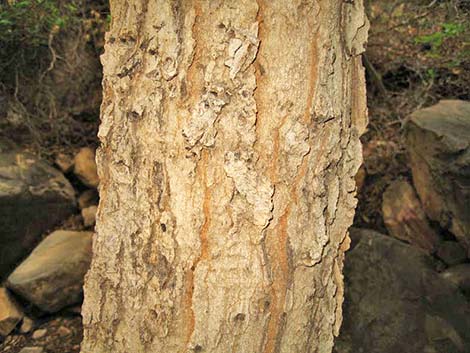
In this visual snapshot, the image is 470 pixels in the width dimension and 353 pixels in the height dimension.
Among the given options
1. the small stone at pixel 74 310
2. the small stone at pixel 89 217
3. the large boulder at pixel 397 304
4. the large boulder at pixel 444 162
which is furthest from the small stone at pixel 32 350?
the large boulder at pixel 444 162

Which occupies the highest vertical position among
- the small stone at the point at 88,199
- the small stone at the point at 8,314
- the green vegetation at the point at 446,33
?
the green vegetation at the point at 446,33

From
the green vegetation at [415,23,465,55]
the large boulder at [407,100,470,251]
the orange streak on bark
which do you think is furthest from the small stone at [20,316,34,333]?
the green vegetation at [415,23,465,55]

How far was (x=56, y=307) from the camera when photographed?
2229mm

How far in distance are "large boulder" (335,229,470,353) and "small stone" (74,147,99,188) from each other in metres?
1.86

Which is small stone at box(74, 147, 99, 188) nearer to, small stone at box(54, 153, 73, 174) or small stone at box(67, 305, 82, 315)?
small stone at box(54, 153, 73, 174)

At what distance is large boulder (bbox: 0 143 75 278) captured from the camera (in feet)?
7.73

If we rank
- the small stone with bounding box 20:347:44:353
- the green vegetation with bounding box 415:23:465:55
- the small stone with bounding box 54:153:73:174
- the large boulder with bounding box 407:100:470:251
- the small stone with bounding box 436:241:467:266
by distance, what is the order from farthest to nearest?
the small stone with bounding box 54:153:73:174
the green vegetation with bounding box 415:23:465:55
the small stone with bounding box 436:241:467:266
the large boulder with bounding box 407:100:470:251
the small stone with bounding box 20:347:44:353

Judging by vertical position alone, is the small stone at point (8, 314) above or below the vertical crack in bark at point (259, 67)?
below

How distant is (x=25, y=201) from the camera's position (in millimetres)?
2432

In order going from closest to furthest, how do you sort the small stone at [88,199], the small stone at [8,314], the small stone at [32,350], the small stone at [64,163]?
the small stone at [32,350] → the small stone at [8,314] → the small stone at [88,199] → the small stone at [64,163]

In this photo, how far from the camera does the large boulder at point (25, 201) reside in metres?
2.36

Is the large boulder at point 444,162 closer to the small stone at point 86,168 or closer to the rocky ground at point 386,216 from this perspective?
the rocky ground at point 386,216

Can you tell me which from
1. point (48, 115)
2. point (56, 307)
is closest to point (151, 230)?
point (56, 307)

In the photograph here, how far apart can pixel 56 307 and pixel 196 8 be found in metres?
1.92
